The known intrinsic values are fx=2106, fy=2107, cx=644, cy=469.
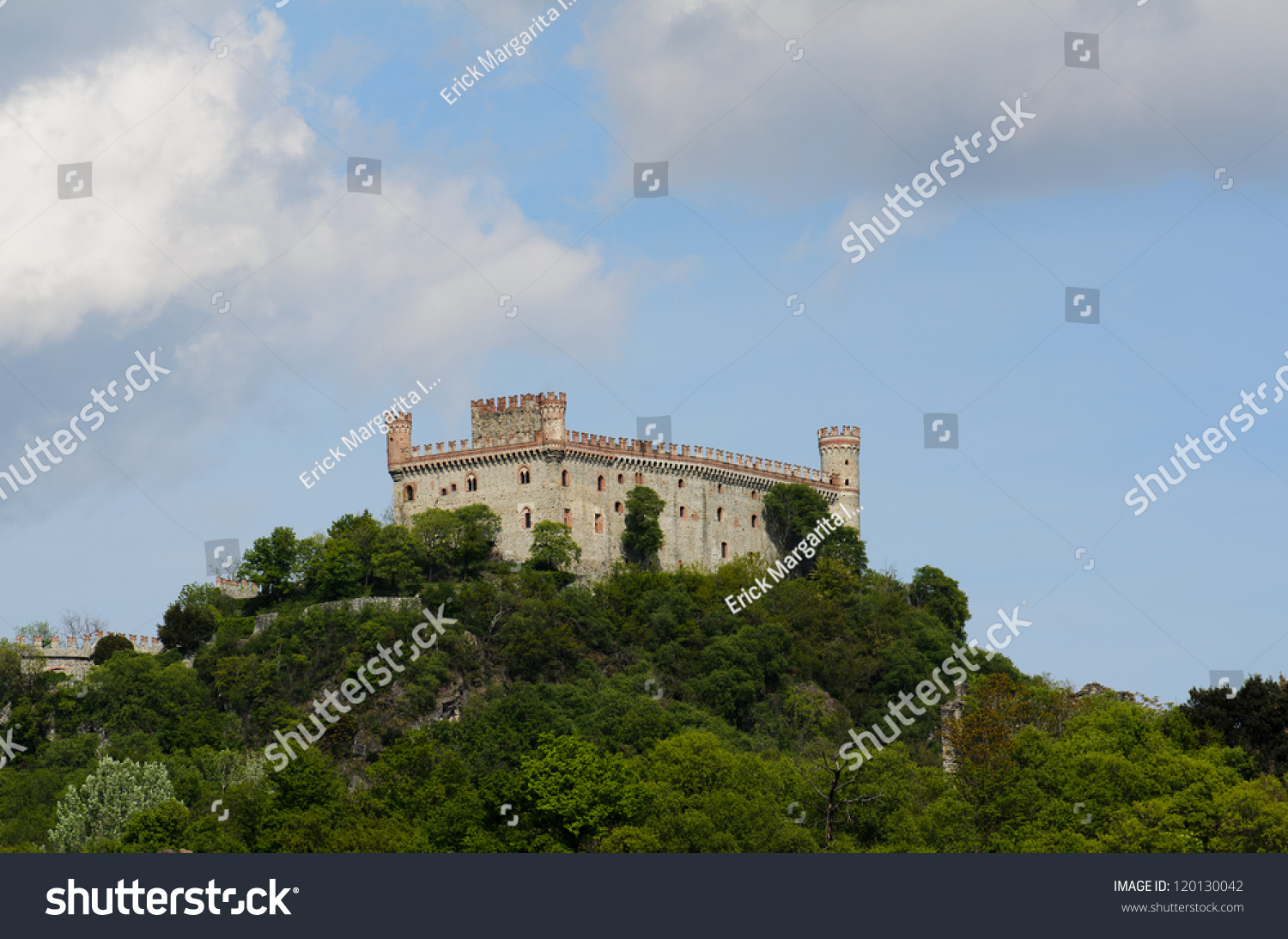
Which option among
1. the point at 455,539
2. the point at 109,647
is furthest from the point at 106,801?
the point at 455,539

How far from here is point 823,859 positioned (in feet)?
185

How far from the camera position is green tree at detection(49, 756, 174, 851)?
81.6 meters

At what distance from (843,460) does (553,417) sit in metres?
21.8

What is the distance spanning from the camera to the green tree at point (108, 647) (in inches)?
4200

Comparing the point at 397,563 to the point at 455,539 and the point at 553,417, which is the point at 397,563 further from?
the point at 553,417

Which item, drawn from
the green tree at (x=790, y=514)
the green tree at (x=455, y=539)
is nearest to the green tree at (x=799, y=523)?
the green tree at (x=790, y=514)

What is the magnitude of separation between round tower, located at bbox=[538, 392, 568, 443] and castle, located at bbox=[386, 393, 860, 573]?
44 millimetres

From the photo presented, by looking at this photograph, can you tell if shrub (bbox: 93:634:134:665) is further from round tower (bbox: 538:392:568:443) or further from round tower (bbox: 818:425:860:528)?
round tower (bbox: 818:425:860:528)

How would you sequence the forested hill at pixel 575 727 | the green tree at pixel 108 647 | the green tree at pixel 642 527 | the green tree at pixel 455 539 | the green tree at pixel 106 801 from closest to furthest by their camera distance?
the forested hill at pixel 575 727 < the green tree at pixel 106 801 < the green tree at pixel 455 539 < the green tree at pixel 108 647 < the green tree at pixel 642 527

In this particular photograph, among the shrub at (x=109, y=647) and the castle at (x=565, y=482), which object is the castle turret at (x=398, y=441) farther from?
the shrub at (x=109, y=647)

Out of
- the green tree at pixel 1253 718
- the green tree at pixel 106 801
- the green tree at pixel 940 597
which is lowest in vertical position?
the green tree at pixel 1253 718

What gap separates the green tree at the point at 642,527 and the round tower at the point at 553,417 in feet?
16.7

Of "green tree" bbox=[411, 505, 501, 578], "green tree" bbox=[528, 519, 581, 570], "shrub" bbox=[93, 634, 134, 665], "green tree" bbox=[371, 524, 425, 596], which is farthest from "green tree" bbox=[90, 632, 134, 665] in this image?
"green tree" bbox=[528, 519, 581, 570]

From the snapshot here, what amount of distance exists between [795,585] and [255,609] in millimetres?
28222
